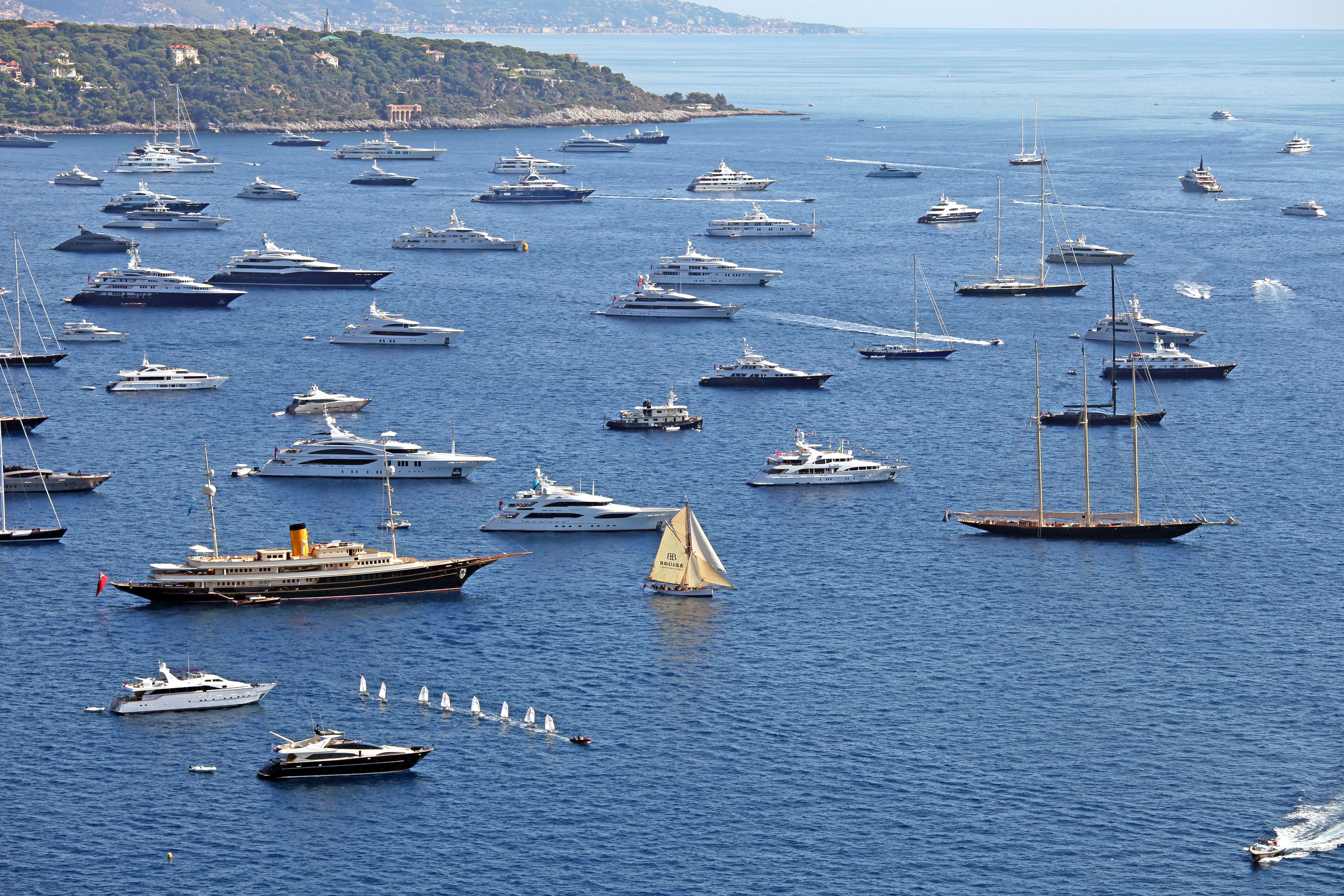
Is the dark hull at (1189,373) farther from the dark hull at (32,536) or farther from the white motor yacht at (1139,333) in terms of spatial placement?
the dark hull at (32,536)

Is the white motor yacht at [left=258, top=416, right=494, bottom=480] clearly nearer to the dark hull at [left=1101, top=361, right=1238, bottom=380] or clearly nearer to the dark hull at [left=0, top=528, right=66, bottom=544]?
the dark hull at [left=0, top=528, right=66, bottom=544]

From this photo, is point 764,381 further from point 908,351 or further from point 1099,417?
point 1099,417

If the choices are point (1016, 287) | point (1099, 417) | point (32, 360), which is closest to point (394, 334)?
point (32, 360)

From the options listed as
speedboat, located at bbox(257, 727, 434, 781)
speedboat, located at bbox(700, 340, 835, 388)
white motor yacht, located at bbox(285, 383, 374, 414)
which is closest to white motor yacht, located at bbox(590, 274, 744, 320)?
speedboat, located at bbox(700, 340, 835, 388)

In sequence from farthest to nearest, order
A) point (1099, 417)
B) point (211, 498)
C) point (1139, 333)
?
point (1139, 333) → point (1099, 417) → point (211, 498)

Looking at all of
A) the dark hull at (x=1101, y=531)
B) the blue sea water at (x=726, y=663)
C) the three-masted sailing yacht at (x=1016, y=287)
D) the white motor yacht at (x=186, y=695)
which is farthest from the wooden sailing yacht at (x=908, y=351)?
the white motor yacht at (x=186, y=695)

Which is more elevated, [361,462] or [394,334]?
[394,334]

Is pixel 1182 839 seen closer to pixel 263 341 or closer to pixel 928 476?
pixel 928 476
